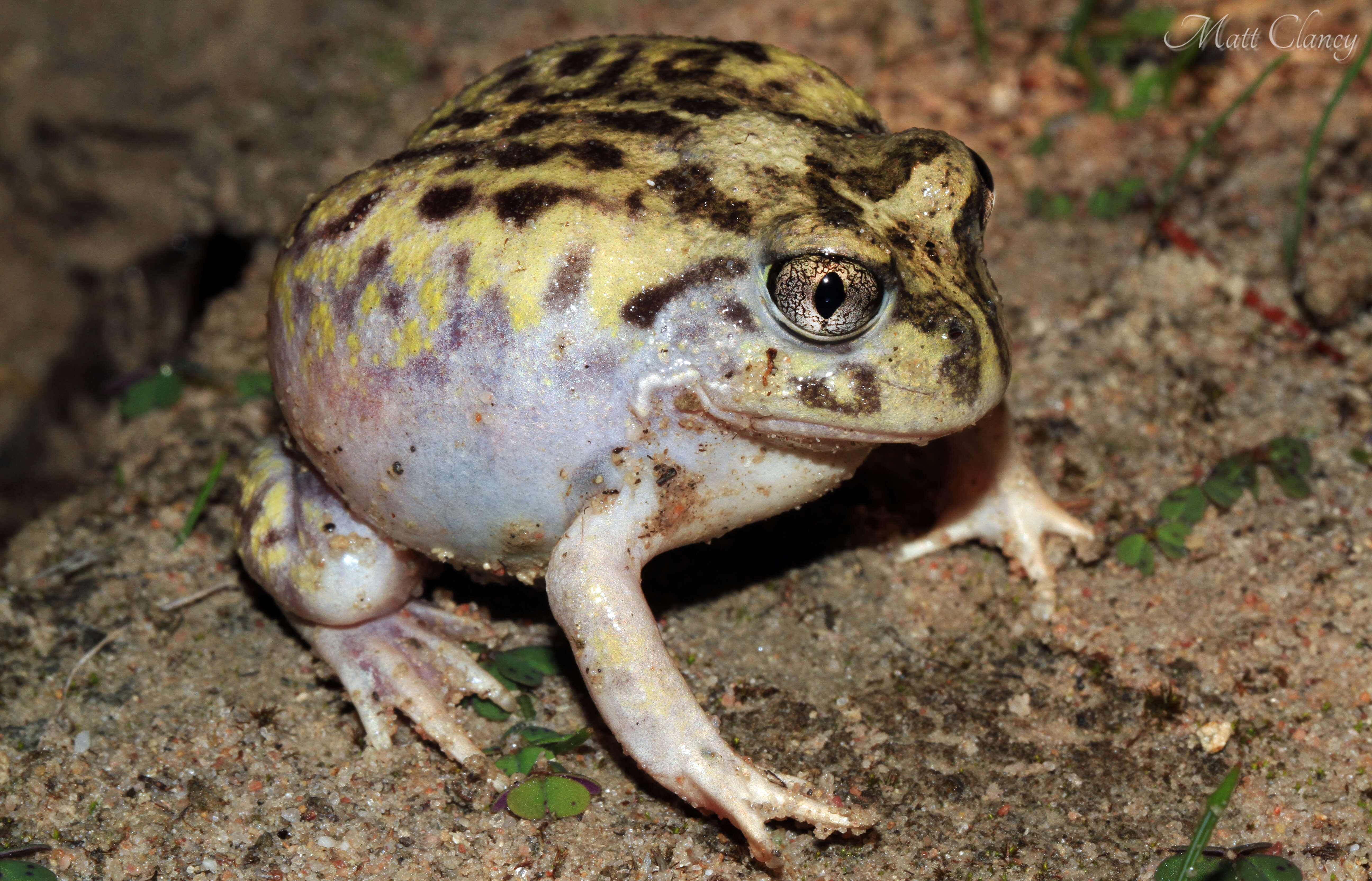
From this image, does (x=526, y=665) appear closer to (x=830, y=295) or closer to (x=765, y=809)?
(x=765, y=809)

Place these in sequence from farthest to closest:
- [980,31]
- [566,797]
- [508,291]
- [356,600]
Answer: [980,31] < [356,600] < [566,797] < [508,291]

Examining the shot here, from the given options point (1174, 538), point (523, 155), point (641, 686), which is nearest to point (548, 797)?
point (641, 686)

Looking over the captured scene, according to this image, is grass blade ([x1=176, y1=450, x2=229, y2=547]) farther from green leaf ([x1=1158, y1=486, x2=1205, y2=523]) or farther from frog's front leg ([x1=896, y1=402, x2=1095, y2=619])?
green leaf ([x1=1158, y1=486, x2=1205, y2=523])

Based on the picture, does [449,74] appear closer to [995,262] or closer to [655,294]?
[995,262]

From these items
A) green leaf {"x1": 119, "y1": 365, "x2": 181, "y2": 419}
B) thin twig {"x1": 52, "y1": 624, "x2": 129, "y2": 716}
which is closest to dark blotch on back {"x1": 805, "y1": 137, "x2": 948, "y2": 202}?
thin twig {"x1": 52, "y1": 624, "x2": 129, "y2": 716}

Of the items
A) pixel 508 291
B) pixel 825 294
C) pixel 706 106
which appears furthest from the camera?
pixel 706 106

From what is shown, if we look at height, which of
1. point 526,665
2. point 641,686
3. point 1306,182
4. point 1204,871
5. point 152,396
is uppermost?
point 1306,182
